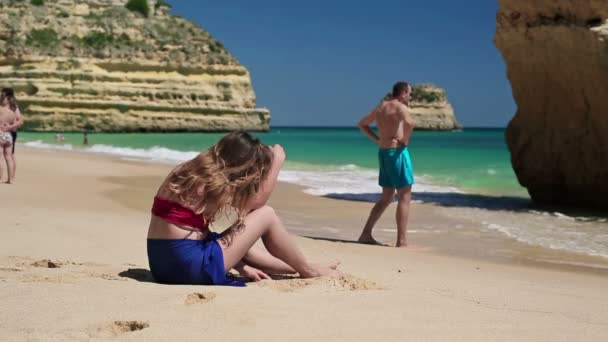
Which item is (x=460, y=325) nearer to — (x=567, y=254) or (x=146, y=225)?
(x=567, y=254)

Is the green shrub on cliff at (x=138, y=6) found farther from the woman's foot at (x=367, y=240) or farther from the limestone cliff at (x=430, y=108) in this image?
the woman's foot at (x=367, y=240)

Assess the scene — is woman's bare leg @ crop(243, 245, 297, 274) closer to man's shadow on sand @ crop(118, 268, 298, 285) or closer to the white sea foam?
man's shadow on sand @ crop(118, 268, 298, 285)

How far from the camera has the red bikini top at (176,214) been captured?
359 cm

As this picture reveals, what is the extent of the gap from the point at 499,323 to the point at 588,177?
7982 millimetres

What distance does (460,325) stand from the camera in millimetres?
2902

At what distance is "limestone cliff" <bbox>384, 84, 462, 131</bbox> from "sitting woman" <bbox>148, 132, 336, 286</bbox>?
10924 cm

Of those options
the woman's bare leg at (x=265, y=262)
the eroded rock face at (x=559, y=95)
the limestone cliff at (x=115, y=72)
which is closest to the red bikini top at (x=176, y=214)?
the woman's bare leg at (x=265, y=262)

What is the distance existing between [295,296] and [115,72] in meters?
51.8

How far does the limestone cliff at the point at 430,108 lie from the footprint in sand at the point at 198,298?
110 meters

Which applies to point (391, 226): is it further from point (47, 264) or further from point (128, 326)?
point (128, 326)

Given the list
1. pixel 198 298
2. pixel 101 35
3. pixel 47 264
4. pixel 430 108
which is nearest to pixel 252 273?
pixel 198 298

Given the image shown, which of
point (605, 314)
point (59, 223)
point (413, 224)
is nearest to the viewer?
point (605, 314)

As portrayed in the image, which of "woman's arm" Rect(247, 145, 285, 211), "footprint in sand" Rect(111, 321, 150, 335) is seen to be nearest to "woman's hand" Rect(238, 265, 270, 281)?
"woman's arm" Rect(247, 145, 285, 211)

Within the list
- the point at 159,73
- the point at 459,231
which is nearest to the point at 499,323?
the point at 459,231
